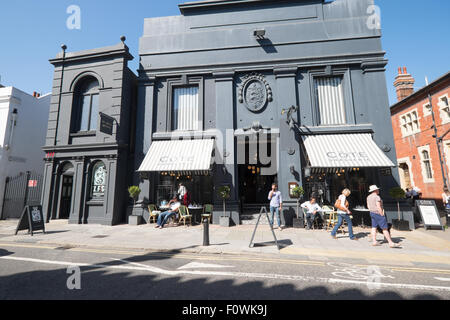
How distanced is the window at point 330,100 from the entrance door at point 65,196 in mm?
15790

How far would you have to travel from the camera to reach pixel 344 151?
1073 centimetres

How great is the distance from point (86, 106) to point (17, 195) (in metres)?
8.02

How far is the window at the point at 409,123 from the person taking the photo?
18541 mm

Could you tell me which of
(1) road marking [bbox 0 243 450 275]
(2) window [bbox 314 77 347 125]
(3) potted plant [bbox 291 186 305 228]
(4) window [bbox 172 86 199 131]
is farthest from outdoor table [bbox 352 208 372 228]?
(4) window [bbox 172 86 199 131]

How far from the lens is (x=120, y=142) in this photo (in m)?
12.2

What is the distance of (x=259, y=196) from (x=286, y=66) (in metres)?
9.45

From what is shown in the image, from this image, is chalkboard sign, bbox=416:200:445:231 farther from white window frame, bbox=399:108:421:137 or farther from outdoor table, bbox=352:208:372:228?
white window frame, bbox=399:108:421:137

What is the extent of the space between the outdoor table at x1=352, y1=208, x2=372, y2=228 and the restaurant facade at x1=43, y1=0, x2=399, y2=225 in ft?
2.13

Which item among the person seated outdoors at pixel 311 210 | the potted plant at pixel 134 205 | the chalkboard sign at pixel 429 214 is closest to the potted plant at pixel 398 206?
the chalkboard sign at pixel 429 214

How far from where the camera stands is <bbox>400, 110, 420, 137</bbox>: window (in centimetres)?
1854

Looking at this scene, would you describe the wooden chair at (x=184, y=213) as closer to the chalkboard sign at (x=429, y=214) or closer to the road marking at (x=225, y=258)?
the road marking at (x=225, y=258)

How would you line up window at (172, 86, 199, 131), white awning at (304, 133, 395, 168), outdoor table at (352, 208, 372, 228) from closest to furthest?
white awning at (304, 133, 395, 168) < outdoor table at (352, 208, 372, 228) < window at (172, 86, 199, 131)

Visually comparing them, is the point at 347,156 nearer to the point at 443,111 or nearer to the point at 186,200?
the point at 186,200
